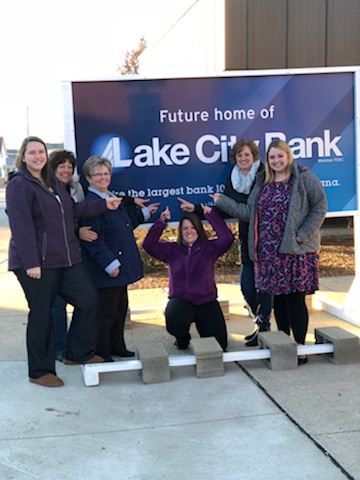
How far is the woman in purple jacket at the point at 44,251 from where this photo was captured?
3.67 m

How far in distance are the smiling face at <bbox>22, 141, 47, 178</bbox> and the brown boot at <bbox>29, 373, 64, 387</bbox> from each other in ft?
4.57

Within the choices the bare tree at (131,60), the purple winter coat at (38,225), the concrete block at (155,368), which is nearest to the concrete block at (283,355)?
the concrete block at (155,368)

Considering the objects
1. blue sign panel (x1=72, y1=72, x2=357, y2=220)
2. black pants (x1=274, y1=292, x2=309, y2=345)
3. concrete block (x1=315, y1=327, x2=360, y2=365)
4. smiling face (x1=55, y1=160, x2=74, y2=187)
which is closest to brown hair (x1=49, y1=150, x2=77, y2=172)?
smiling face (x1=55, y1=160, x2=74, y2=187)

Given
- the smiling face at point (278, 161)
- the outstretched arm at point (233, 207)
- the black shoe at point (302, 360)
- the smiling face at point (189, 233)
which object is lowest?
the black shoe at point (302, 360)

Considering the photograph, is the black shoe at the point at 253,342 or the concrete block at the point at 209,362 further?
the black shoe at the point at 253,342

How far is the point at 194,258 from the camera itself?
4.61 m

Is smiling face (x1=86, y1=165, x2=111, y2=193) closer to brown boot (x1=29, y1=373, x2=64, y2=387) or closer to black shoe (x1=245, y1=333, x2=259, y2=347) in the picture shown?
brown boot (x1=29, y1=373, x2=64, y2=387)

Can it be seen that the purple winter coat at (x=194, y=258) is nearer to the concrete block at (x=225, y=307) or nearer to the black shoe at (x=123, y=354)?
the black shoe at (x=123, y=354)

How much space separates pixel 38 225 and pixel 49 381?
3.53 feet

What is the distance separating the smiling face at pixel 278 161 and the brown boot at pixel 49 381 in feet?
7.03

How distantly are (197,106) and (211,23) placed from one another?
3.11m

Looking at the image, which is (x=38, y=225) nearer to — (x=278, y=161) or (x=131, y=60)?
(x=278, y=161)

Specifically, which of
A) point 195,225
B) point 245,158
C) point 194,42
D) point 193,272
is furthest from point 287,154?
point 194,42

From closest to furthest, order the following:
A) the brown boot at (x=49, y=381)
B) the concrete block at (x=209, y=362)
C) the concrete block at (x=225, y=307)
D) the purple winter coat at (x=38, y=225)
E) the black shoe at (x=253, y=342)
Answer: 1. the purple winter coat at (x=38, y=225)
2. the brown boot at (x=49, y=381)
3. the concrete block at (x=209, y=362)
4. the black shoe at (x=253, y=342)
5. the concrete block at (x=225, y=307)
